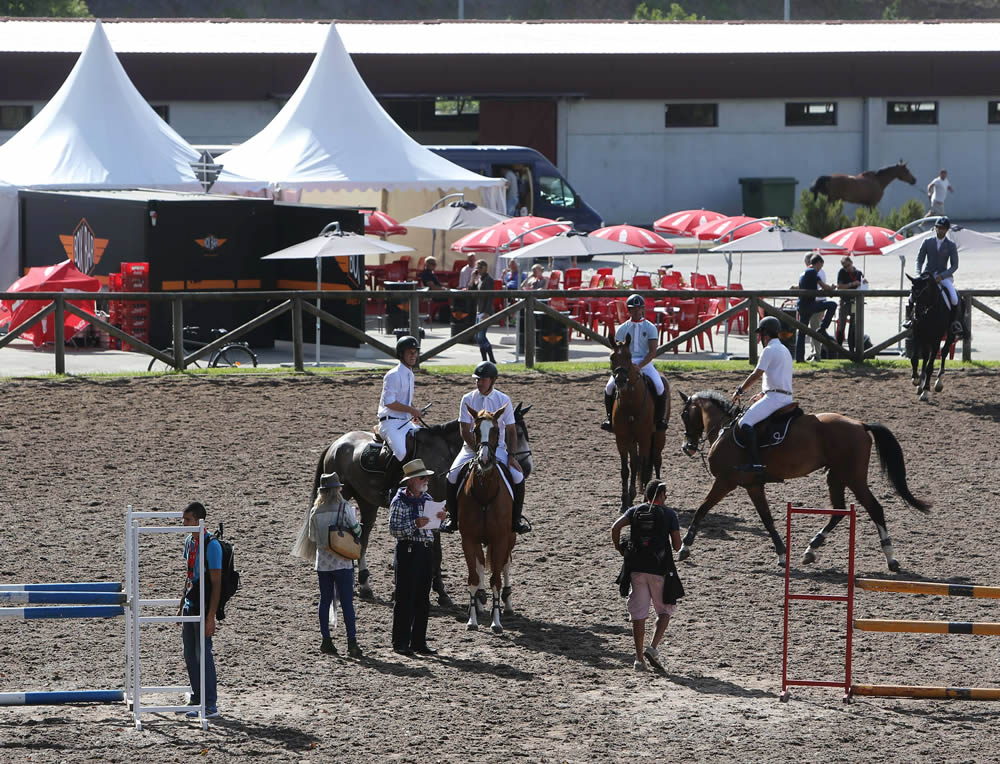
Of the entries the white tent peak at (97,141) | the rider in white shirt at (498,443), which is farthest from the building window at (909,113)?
the rider in white shirt at (498,443)

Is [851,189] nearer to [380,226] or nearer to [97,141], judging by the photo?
[380,226]

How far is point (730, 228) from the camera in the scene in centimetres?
3241

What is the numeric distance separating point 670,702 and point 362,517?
4076 millimetres

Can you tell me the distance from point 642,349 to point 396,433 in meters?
4.04

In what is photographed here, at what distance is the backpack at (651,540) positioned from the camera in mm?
10648

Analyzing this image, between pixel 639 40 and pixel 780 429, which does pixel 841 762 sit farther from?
pixel 639 40

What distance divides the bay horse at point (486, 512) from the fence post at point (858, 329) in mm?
13421

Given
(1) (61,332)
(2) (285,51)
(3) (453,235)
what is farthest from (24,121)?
(1) (61,332)

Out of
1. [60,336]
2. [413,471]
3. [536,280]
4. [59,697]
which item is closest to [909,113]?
[536,280]

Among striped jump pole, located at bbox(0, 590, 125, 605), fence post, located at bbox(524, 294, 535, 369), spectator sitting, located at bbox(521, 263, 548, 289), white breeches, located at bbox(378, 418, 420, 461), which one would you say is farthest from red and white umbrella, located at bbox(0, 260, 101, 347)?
striped jump pole, located at bbox(0, 590, 125, 605)

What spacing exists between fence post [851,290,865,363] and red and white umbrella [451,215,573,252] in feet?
30.8

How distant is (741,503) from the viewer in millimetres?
16266

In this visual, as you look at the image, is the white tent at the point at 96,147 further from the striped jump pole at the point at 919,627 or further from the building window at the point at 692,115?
the building window at the point at 692,115

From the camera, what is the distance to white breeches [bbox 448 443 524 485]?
38.9 ft
